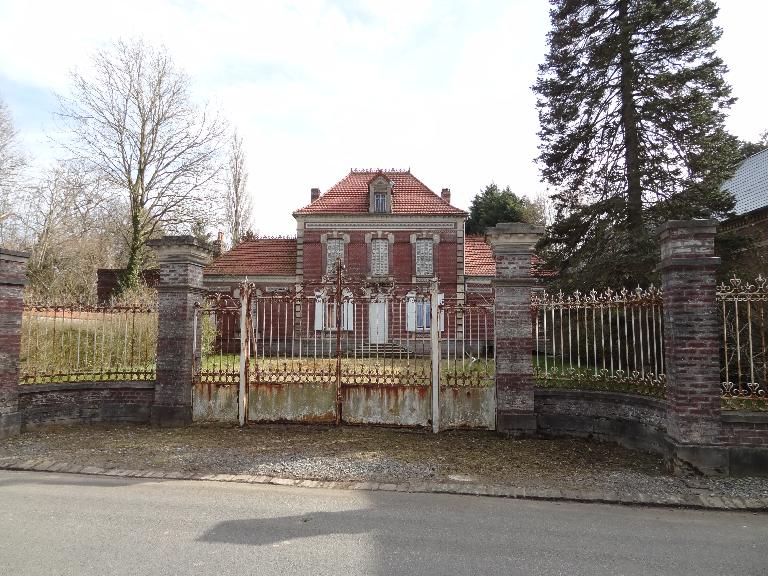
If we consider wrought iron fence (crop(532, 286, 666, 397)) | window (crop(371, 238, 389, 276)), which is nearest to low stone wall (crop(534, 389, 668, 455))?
wrought iron fence (crop(532, 286, 666, 397))

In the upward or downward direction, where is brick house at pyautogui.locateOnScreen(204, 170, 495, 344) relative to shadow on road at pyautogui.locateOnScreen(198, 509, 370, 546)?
upward

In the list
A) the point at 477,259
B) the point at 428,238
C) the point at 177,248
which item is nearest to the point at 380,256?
the point at 428,238

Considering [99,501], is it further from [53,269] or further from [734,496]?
[53,269]

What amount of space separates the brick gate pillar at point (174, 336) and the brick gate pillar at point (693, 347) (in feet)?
23.3

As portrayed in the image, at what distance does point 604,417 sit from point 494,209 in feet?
88.0

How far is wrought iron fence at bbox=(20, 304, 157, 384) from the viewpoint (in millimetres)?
8984

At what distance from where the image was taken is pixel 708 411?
6.10 metres

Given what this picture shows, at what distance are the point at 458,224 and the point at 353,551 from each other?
22.3m

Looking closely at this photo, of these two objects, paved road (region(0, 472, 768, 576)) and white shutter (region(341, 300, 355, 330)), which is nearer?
paved road (region(0, 472, 768, 576))

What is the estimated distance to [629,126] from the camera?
1422 cm

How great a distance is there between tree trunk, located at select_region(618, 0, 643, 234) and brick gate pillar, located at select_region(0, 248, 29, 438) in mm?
13702

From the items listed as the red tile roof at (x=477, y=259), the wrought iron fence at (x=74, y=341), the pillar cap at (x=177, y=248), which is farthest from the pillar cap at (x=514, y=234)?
the red tile roof at (x=477, y=259)

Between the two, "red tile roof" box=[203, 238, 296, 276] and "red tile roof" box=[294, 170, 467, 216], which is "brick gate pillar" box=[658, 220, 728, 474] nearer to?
"red tile roof" box=[294, 170, 467, 216]

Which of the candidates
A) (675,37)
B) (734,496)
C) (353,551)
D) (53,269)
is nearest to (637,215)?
(675,37)
